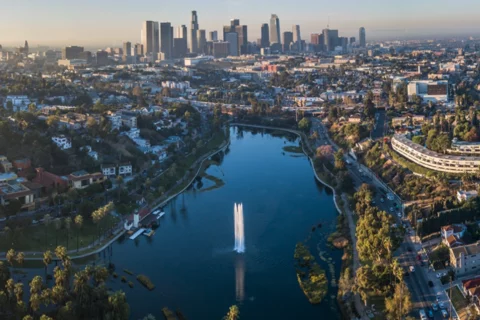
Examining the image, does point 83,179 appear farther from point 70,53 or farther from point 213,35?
point 213,35

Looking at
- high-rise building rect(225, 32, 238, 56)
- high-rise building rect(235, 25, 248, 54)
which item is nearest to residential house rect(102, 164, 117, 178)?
high-rise building rect(225, 32, 238, 56)

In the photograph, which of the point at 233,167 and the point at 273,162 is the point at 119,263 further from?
the point at 273,162

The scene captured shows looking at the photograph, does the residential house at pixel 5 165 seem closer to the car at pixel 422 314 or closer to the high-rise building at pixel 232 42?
the car at pixel 422 314

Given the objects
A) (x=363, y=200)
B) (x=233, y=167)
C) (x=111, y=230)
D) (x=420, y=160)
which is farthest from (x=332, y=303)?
(x=233, y=167)

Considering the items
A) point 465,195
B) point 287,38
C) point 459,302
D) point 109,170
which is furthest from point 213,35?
point 459,302

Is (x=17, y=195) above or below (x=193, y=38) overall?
below

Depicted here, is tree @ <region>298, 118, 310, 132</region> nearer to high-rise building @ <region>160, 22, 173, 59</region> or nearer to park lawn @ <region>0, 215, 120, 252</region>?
park lawn @ <region>0, 215, 120, 252</region>

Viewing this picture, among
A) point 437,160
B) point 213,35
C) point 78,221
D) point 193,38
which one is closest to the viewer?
point 78,221
